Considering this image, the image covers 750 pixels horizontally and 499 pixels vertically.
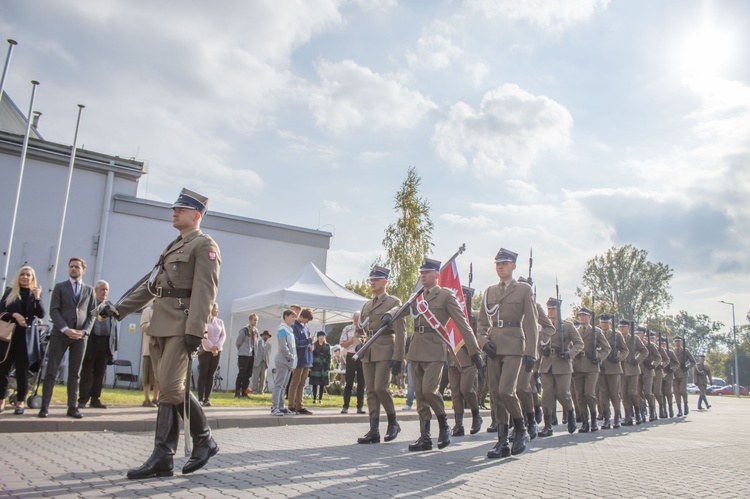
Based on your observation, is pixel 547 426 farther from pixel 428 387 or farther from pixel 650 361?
pixel 650 361

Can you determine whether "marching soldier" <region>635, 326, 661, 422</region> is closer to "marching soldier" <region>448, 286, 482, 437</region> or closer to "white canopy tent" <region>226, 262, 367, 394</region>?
"marching soldier" <region>448, 286, 482, 437</region>

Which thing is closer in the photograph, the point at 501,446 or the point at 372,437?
the point at 501,446

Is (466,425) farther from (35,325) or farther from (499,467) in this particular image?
(35,325)

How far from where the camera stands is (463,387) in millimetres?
11305

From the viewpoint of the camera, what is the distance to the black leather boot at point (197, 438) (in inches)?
219

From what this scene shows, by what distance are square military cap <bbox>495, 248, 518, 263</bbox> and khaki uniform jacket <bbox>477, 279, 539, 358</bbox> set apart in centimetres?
30

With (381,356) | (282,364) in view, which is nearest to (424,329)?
(381,356)

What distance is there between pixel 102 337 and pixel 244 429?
3040mm

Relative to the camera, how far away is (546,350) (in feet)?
38.5

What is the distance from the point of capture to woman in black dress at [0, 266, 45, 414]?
927 centimetres

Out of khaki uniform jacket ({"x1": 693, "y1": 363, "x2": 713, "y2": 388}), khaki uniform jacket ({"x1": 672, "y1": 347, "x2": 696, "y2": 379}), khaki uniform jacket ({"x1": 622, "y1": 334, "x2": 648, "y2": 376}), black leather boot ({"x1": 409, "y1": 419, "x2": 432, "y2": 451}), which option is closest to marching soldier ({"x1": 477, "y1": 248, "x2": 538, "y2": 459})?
black leather boot ({"x1": 409, "y1": 419, "x2": 432, "y2": 451})

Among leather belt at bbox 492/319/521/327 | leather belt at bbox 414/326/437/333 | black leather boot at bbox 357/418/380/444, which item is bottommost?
black leather boot at bbox 357/418/380/444

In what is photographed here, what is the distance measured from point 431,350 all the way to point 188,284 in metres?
3.83

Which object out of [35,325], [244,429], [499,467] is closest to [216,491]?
Answer: [499,467]
